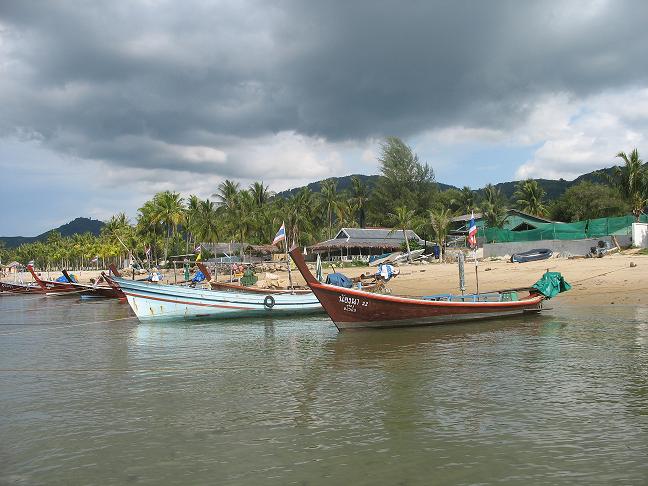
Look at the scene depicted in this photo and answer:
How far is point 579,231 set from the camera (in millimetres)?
42094

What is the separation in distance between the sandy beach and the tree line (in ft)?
64.9

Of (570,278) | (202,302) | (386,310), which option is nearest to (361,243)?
(570,278)

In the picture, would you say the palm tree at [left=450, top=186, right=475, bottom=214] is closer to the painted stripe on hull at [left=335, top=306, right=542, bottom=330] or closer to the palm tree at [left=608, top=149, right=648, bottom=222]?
the palm tree at [left=608, top=149, right=648, bottom=222]

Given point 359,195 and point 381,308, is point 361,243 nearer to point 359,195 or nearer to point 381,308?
point 359,195

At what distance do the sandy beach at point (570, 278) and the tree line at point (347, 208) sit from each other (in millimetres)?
19777

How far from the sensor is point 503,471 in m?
6.49

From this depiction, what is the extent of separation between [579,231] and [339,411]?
125ft

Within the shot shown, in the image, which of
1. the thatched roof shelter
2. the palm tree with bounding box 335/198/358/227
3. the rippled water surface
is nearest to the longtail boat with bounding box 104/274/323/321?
the rippled water surface

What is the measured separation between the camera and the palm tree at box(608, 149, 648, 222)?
172 ft

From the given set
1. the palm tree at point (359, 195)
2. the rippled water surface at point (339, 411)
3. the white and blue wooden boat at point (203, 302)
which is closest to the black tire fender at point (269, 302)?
the white and blue wooden boat at point (203, 302)

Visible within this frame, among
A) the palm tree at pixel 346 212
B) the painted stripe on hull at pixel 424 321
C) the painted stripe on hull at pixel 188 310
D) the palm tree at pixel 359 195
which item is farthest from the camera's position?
the palm tree at pixel 359 195

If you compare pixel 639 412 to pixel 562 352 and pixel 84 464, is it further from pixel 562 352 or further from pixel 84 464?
pixel 84 464

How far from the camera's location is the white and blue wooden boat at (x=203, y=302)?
2466 centimetres

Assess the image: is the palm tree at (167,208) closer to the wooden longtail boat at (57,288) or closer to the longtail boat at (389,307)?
the wooden longtail boat at (57,288)
